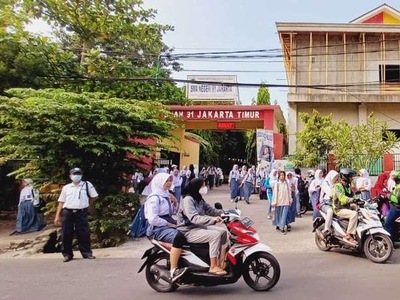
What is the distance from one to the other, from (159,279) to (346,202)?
12.6 ft

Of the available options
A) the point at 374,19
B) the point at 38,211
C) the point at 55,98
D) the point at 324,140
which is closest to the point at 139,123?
the point at 55,98

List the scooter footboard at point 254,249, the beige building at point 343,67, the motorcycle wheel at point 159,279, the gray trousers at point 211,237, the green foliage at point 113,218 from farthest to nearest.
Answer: the beige building at point 343,67
the green foliage at point 113,218
the motorcycle wheel at point 159,279
the scooter footboard at point 254,249
the gray trousers at point 211,237

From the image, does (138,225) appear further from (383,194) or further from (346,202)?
(383,194)

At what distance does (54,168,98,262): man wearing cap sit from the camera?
26.4 ft

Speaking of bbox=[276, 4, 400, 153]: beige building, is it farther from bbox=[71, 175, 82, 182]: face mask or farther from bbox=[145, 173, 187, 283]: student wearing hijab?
bbox=[145, 173, 187, 283]: student wearing hijab

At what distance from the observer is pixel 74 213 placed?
8.10m

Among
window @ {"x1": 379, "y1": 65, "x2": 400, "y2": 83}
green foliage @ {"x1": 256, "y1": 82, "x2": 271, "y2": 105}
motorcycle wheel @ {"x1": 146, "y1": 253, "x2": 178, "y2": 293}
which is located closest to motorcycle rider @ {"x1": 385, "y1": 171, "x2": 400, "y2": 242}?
motorcycle wheel @ {"x1": 146, "y1": 253, "x2": 178, "y2": 293}

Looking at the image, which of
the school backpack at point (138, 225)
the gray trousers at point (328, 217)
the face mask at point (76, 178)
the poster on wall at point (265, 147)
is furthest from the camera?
the poster on wall at point (265, 147)

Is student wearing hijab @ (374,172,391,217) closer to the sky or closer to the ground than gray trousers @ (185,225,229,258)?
closer to the sky

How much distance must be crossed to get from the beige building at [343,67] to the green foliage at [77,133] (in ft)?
41.9

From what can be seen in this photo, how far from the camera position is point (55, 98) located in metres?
10.5

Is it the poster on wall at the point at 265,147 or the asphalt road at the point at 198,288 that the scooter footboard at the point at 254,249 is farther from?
the poster on wall at the point at 265,147

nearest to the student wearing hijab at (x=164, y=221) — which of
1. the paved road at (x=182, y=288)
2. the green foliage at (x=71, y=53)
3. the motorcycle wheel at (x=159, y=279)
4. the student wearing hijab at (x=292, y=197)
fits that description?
the motorcycle wheel at (x=159, y=279)

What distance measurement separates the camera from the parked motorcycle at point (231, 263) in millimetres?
5387
